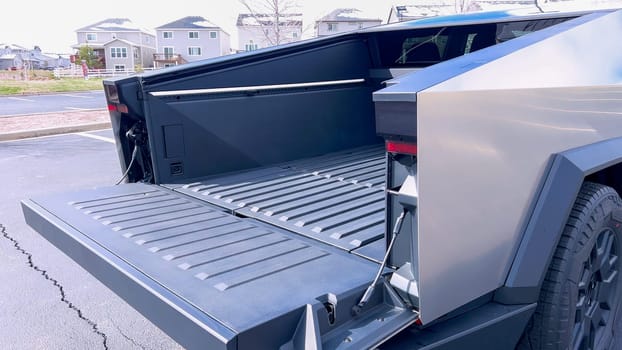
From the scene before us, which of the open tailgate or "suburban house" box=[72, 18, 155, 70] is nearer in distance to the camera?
the open tailgate

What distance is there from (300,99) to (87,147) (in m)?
6.35

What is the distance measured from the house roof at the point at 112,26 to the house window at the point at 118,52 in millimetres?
11019

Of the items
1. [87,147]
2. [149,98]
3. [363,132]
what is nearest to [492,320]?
[149,98]

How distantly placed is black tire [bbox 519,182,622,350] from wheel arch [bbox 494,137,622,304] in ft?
0.37

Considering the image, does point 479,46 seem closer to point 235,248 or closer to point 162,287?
point 235,248

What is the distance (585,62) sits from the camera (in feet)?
7.14

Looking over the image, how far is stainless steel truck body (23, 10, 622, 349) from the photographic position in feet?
5.44

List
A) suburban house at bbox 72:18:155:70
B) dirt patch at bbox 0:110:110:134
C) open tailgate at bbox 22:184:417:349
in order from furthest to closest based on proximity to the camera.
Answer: suburban house at bbox 72:18:155:70 → dirt patch at bbox 0:110:110:134 → open tailgate at bbox 22:184:417:349

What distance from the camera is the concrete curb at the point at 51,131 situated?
10076 millimetres

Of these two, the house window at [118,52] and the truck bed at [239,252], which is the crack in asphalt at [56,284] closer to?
the truck bed at [239,252]

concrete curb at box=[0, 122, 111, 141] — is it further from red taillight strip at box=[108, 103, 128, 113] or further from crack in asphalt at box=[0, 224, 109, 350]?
red taillight strip at box=[108, 103, 128, 113]

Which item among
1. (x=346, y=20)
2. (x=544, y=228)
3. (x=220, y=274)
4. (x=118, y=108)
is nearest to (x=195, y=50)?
(x=346, y=20)

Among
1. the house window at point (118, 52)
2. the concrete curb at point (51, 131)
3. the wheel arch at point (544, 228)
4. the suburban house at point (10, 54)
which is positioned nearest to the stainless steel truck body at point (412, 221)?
the wheel arch at point (544, 228)

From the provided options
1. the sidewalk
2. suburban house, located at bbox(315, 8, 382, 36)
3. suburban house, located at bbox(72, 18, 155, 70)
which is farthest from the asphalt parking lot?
suburban house, located at bbox(72, 18, 155, 70)
